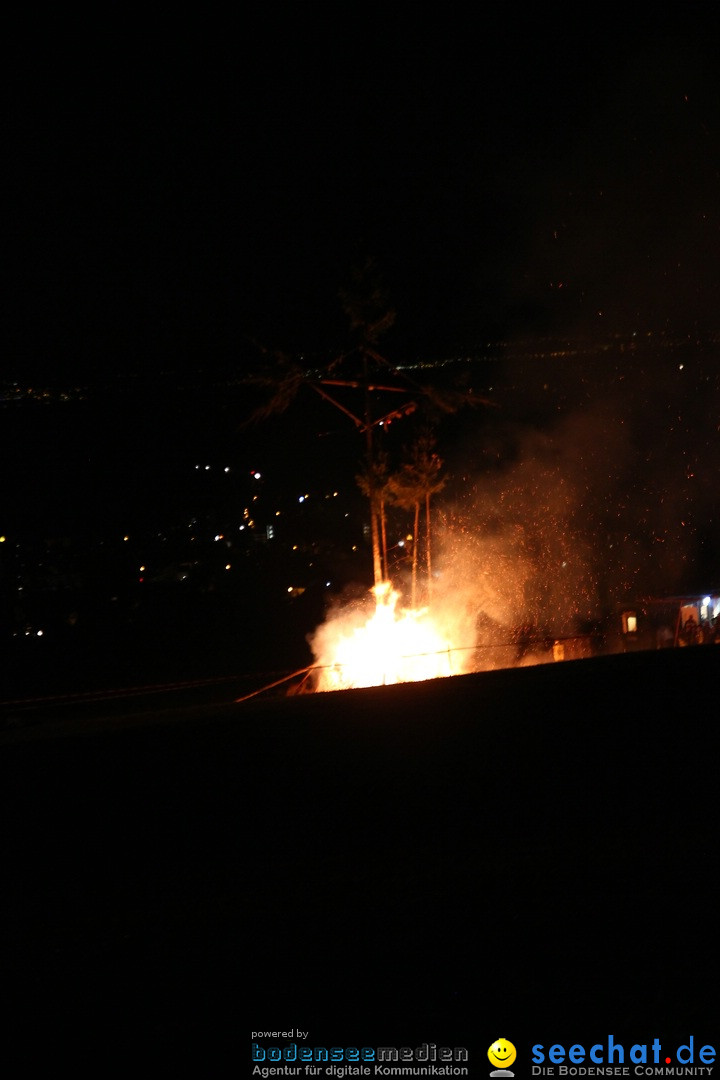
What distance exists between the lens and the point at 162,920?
3.12 meters

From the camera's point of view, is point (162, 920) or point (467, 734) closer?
point (162, 920)

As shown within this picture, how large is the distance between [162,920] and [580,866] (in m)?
1.61

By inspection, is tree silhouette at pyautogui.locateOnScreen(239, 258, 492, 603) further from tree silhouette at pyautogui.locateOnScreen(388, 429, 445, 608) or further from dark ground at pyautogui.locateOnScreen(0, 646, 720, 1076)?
dark ground at pyautogui.locateOnScreen(0, 646, 720, 1076)

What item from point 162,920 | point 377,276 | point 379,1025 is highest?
point 377,276

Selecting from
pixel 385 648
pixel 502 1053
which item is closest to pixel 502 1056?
pixel 502 1053

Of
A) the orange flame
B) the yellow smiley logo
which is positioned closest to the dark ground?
the yellow smiley logo

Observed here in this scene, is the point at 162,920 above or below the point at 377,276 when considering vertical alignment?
below

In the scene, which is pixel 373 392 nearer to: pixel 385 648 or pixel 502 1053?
pixel 385 648

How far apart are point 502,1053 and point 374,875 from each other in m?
1.02

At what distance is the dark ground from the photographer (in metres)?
2.55

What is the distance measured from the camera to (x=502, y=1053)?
240 cm

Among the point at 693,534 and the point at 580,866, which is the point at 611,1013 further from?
the point at 693,534

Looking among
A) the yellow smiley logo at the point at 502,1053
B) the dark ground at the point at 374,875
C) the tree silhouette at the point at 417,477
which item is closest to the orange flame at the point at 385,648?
the tree silhouette at the point at 417,477

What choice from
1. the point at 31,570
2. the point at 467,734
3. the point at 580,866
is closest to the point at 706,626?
the point at 467,734
